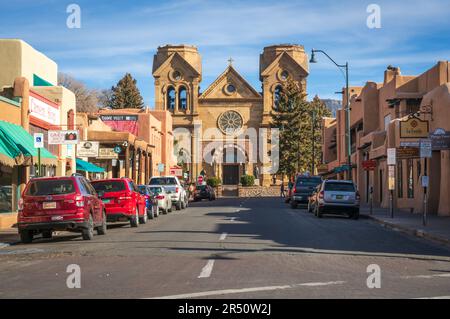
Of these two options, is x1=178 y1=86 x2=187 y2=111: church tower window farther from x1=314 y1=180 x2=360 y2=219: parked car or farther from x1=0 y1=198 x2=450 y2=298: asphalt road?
x1=0 y1=198 x2=450 y2=298: asphalt road

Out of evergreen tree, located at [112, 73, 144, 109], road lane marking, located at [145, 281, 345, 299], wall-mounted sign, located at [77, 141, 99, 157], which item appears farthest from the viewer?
evergreen tree, located at [112, 73, 144, 109]

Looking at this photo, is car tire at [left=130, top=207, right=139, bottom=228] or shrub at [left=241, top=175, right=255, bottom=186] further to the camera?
shrub at [left=241, top=175, right=255, bottom=186]

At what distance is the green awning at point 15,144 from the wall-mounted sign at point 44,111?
2106 millimetres

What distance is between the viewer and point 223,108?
100312mm

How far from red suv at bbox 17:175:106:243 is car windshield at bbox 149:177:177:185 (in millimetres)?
20193

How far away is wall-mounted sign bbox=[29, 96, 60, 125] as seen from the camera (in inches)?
1156

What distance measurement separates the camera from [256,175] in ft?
315

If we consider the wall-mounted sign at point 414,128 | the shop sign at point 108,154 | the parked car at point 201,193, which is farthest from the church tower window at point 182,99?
the wall-mounted sign at point 414,128

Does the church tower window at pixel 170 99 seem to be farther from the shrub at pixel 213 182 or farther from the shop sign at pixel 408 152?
the shop sign at pixel 408 152

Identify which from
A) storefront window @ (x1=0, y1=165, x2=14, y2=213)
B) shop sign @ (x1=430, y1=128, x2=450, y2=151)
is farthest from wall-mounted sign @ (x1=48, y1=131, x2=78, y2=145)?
shop sign @ (x1=430, y1=128, x2=450, y2=151)

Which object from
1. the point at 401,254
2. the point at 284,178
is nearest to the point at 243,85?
the point at 284,178
